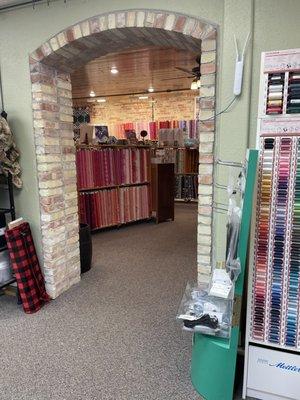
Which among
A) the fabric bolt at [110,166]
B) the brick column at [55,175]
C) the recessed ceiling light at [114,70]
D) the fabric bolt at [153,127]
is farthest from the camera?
the fabric bolt at [153,127]

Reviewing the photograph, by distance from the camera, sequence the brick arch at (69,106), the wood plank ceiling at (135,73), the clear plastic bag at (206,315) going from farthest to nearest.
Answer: the wood plank ceiling at (135,73) → the brick arch at (69,106) → the clear plastic bag at (206,315)

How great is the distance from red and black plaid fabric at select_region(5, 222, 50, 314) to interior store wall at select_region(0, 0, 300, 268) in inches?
30.7

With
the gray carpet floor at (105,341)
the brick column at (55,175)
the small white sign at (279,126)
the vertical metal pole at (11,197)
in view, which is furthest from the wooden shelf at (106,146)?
the small white sign at (279,126)

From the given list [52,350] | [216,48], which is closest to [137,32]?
[216,48]

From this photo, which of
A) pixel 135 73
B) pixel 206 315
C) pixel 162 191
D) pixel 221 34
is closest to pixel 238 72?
pixel 221 34

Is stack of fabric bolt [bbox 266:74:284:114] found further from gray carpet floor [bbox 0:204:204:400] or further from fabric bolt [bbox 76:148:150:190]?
fabric bolt [bbox 76:148:150:190]

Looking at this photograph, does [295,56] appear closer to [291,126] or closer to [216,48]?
[291,126]

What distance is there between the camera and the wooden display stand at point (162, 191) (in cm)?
577

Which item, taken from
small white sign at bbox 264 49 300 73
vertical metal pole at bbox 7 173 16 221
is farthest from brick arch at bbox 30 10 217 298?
small white sign at bbox 264 49 300 73

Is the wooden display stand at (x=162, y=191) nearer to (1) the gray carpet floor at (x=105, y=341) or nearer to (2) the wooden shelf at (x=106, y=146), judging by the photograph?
(2) the wooden shelf at (x=106, y=146)

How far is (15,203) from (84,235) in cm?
85

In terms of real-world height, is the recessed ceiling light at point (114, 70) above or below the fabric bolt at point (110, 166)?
above

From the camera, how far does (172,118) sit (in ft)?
29.3

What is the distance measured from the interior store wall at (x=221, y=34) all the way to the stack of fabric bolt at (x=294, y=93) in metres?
0.36
